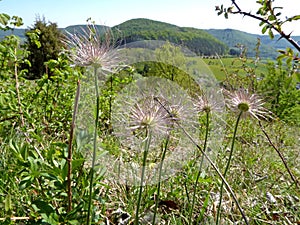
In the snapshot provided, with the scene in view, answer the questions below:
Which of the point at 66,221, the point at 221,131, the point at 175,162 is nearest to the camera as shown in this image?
the point at 66,221

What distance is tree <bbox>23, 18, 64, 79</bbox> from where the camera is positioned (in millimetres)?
2746

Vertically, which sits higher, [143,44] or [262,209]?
[143,44]

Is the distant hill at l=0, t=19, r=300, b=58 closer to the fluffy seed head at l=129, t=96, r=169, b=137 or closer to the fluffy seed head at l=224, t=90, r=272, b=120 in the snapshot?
the fluffy seed head at l=224, t=90, r=272, b=120

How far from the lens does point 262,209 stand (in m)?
2.09

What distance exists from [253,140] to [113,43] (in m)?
3.49

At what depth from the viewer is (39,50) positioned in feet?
45.5

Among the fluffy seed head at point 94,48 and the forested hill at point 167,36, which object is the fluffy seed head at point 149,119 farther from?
the forested hill at point 167,36

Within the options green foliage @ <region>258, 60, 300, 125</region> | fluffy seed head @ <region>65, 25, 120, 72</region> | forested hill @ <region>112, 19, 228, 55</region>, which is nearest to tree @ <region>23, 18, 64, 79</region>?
fluffy seed head @ <region>65, 25, 120, 72</region>

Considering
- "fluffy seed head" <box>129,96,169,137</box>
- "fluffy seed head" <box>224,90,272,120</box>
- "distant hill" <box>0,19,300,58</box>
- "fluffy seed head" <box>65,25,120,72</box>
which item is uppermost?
"distant hill" <box>0,19,300,58</box>

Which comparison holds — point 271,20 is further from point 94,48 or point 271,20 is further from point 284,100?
point 284,100

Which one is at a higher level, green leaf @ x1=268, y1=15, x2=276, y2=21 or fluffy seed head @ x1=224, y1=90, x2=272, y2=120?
green leaf @ x1=268, y1=15, x2=276, y2=21

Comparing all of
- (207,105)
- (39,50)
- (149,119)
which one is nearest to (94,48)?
(149,119)

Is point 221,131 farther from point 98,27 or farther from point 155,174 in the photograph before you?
point 98,27

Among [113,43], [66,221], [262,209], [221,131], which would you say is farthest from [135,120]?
[221,131]
